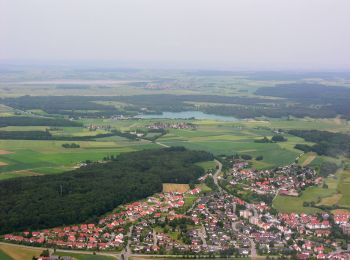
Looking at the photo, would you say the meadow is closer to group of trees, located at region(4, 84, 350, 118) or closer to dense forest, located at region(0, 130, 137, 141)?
dense forest, located at region(0, 130, 137, 141)

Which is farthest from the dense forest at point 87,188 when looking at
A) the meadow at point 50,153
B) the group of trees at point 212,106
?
the group of trees at point 212,106

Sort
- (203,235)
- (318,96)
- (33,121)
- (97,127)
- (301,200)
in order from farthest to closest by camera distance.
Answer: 1. (318,96)
2. (33,121)
3. (97,127)
4. (301,200)
5. (203,235)

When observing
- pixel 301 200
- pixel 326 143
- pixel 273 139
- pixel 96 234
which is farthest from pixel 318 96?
pixel 96 234

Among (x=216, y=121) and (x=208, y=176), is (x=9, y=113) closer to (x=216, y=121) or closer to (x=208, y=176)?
(x=216, y=121)

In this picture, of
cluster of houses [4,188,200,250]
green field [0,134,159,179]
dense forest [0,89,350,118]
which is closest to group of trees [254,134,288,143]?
green field [0,134,159,179]

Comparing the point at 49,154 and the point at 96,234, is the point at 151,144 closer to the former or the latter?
the point at 49,154

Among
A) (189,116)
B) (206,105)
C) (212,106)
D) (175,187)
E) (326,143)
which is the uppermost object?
(326,143)
